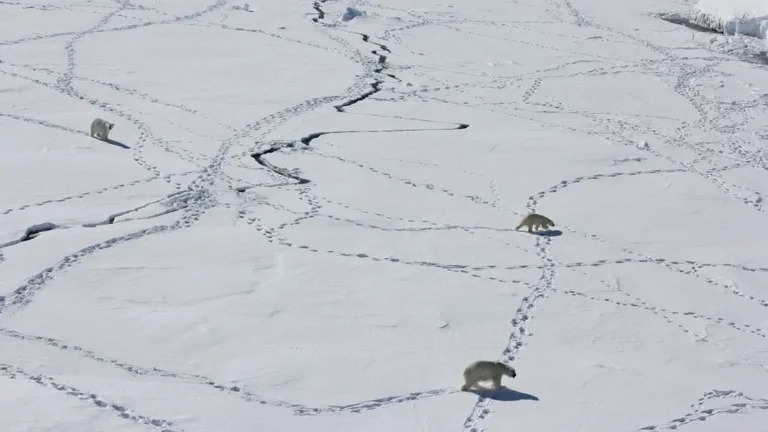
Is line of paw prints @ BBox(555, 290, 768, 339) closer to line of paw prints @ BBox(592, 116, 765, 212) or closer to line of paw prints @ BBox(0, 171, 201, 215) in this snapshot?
line of paw prints @ BBox(592, 116, 765, 212)

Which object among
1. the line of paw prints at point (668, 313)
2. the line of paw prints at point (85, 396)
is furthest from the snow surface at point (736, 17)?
the line of paw prints at point (85, 396)

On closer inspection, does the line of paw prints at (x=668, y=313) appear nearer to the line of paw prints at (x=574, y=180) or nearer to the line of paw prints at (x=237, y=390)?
the line of paw prints at (x=574, y=180)

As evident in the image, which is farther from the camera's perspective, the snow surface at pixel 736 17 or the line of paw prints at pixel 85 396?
the snow surface at pixel 736 17

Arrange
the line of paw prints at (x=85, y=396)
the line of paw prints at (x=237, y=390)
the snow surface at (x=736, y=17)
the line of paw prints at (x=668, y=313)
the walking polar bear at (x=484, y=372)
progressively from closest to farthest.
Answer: the line of paw prints at (x=85, y=396)
the line of paw prints at (x=237, y=390)
the walking polar bear at (x=484, y=372)
the line of paw prints at (x=668, y=313)
the snow surface at (x=736, y=17)

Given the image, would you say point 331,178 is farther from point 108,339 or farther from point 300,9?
point 300,9

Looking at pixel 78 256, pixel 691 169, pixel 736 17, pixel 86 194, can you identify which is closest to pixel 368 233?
pixel 78 256

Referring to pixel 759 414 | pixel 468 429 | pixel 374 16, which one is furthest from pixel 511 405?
pixel 374 16

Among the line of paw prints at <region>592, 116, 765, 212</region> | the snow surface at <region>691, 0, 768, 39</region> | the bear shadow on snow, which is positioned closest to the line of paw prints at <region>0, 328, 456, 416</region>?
the bear shadow on snow
